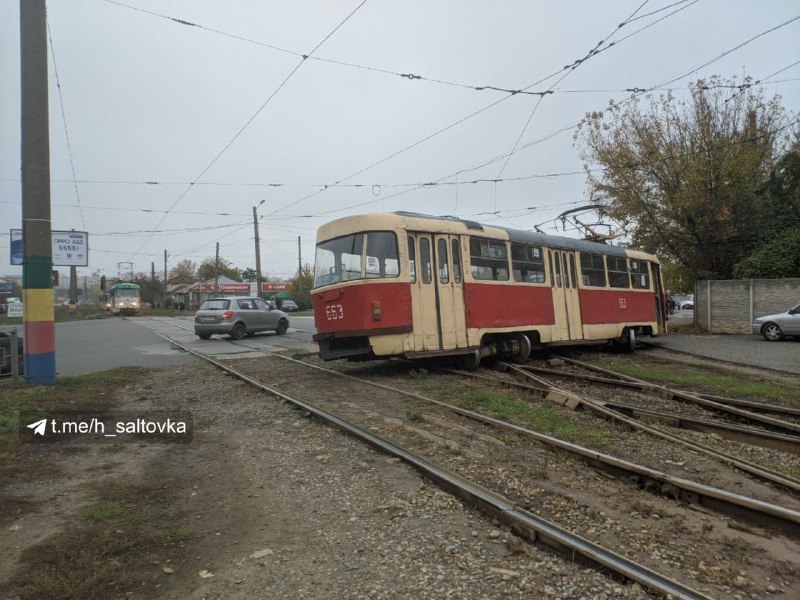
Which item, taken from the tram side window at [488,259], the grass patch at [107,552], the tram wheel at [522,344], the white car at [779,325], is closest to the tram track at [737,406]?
the tram wheel at [522,344]

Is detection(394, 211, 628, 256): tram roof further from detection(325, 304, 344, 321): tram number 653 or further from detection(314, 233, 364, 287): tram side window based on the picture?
detection(325, 304, 344, 321): tram number 653

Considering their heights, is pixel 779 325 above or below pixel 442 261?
below

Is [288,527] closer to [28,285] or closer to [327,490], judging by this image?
[327,490]

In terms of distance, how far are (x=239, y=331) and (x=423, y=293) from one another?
12.8 m

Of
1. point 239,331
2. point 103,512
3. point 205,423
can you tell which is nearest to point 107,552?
point 103,512

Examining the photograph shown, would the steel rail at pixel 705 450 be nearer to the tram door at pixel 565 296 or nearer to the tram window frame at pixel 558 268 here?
the tram door at pixel 565 296

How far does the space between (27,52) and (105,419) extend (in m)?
6.22

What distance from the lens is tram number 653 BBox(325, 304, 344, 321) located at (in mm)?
9772

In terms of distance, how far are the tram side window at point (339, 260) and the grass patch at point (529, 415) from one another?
3155 mm

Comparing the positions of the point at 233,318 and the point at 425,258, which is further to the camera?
the point at 233,318

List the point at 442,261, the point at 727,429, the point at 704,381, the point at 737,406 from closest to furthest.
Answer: the point at 727,429 < the point at 737,406 < the point at 704,381 < the point at 442,261

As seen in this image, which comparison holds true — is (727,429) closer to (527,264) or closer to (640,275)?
(527,264)

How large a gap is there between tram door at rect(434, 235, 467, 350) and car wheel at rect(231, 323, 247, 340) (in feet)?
40.9

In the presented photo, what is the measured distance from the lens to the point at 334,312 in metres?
9.94
